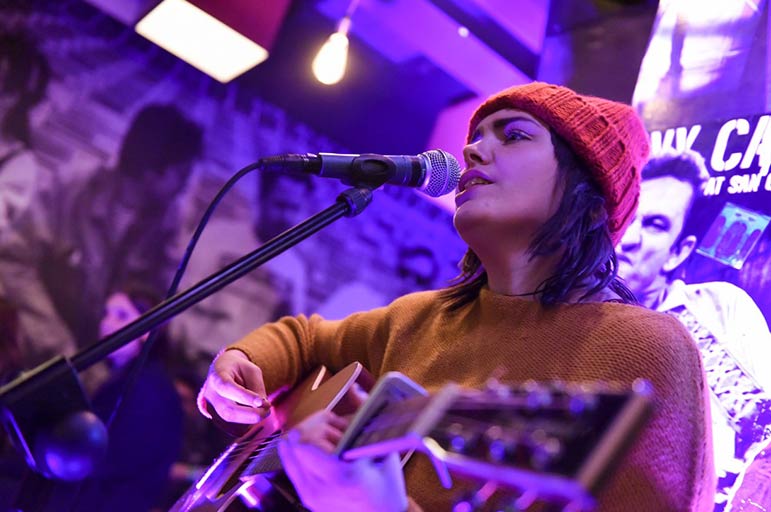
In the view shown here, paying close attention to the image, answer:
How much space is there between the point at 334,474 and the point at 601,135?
52.0 inches

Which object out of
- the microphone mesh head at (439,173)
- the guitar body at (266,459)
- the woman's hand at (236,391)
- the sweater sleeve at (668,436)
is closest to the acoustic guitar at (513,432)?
the sweater sleeve at (668,436)

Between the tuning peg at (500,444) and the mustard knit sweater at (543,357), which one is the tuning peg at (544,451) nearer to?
the tuning peg at (500,444)

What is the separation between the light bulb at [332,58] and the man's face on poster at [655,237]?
2.14m

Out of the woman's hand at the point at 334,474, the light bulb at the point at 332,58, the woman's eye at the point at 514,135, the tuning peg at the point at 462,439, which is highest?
the light bulb at the point at 332,58

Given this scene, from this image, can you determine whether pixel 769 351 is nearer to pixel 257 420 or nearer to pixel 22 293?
pixel 257 420

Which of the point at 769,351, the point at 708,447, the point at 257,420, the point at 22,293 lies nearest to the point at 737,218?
the point at 769,351

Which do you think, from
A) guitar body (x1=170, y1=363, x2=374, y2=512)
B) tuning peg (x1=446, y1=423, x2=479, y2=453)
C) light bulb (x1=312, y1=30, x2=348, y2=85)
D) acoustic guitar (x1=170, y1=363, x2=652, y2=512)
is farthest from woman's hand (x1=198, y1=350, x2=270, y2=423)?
light bulb (x1=312, y1=30, x2=348, y2=85)

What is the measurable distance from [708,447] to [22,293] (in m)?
3.61

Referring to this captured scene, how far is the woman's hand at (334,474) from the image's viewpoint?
40.4 inches

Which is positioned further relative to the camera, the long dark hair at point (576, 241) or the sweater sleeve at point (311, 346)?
the sweater sleeve at point (311, 346)

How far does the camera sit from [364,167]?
1.54 m

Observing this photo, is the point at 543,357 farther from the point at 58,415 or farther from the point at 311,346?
the point at 58,415

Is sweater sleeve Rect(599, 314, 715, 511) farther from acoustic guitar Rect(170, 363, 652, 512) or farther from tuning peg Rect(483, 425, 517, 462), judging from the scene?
tuning peg Rect(483, 425, 517, 462)

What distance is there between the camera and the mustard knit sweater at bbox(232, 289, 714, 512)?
133cm
